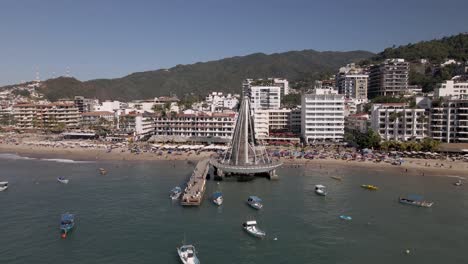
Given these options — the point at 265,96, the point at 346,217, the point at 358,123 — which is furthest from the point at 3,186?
the point at 265,96

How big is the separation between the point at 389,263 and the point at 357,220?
1089 centimetres

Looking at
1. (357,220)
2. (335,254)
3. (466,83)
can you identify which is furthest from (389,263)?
(466,83)

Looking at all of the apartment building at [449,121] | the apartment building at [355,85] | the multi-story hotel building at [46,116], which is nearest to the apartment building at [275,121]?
the apartment building at [449,121]

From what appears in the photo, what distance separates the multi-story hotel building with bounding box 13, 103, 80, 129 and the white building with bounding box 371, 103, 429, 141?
4112 inches

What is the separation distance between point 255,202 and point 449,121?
59347mm

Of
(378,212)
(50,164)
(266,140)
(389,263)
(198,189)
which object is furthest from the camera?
(266,140)

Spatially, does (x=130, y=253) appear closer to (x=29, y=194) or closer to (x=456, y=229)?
(x=29, y=194)

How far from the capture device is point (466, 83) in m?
121

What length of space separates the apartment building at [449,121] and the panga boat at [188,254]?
73516 millimetres

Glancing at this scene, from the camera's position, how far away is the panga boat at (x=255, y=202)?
4994cm

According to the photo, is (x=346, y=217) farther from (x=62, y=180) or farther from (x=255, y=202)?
(x=62, y=180)

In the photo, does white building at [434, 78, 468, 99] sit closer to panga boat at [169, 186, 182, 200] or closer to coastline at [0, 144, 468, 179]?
coastline at [0, 144, 468, 179]

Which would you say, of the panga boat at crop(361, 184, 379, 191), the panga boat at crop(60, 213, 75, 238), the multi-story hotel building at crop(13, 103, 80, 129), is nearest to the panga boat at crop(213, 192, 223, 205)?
the panga boat at crop(60, 213, 75, 238)

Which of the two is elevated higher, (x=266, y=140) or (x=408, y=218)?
(x=266, y=140)
